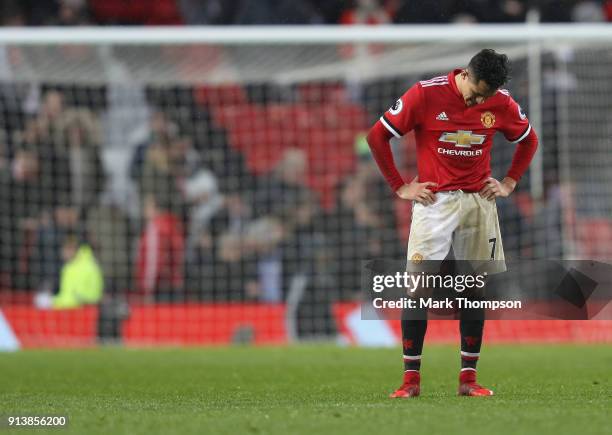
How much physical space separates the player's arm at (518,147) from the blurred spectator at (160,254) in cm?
925

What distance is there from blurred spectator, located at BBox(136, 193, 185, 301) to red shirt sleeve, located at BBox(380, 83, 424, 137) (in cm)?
949

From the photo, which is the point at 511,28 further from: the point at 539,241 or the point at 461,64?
the point at 539,241

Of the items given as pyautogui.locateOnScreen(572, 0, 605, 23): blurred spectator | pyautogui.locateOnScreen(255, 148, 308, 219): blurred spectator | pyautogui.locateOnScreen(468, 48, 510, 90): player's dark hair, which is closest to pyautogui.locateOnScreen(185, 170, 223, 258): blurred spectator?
pyautogui.locateOnScreen(255, 148, 308, 219): blurred spectator

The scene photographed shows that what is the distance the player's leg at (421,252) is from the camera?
7.70 m

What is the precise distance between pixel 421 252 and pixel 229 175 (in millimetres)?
10509

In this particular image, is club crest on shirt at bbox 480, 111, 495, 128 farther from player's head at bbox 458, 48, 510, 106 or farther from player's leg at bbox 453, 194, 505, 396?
player's leg at bbox 453, 194, 505, 396

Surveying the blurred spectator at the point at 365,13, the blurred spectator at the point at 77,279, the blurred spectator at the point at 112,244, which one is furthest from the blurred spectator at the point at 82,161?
the blurred spectator at the point at 365,13

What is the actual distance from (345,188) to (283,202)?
0.90 metres

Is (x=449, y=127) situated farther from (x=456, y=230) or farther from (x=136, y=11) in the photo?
(x=136, y=11)

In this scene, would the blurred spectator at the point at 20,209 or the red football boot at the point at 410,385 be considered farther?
the blurred spectator at the point at 20,209

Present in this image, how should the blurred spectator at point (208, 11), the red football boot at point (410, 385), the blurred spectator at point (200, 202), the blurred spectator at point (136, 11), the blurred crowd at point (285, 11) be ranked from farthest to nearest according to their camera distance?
1. the blurred spectator at point (136, 11)
2. the blurred spectator at point (208, 11)
3. the blurred crowd at point (285, 11)
4. the blurred spectator at point (200, 202)
5. the red football boot at point (410, 385)

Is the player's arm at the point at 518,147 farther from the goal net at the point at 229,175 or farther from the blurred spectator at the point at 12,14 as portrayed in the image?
the blurred spectator at the point at 12,14

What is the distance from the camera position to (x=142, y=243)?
17.5m

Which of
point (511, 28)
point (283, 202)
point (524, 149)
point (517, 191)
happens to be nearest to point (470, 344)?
point (524, 149)
